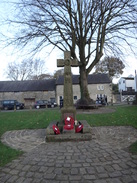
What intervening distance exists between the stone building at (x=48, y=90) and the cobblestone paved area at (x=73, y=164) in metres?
32.6

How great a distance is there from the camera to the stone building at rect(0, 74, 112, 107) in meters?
37.6

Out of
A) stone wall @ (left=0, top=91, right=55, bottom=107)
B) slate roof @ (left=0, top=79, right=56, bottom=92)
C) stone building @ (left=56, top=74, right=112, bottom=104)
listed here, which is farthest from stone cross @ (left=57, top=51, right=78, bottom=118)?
stone wall @ (left=0, top=91, right=55, bottom=107)

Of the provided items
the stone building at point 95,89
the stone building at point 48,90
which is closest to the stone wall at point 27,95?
the stone building at point 48,90

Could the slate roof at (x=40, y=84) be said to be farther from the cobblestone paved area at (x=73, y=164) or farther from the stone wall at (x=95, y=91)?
the cobblestone paved area at (x=73, y=164)

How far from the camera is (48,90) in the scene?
38281mm

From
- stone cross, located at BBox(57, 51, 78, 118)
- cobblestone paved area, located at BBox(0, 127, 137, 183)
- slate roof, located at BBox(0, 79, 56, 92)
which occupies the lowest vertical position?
cobblestone paved area, located at BBox(0, 127, 137, 183)

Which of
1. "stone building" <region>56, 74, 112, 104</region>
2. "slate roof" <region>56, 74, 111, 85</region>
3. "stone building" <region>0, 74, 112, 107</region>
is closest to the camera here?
"stone building" <region>56, 74, 112, 104</region>

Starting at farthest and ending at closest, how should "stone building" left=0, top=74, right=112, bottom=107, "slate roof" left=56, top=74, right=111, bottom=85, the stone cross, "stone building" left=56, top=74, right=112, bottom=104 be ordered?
"slate roof" left=56, top=74, right=111, bottom=85, "stone building" left=0, top=74, right=112, bottom=107, "stone building" left=56, top=74, right=112, bottom=104, the stone cross

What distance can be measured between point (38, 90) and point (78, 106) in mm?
24646

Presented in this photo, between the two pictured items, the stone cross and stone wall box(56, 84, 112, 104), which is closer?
the stone cross

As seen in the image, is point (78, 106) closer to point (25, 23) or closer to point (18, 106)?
point (25, 23)

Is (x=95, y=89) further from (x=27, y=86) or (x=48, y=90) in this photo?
(x=27, y=86)

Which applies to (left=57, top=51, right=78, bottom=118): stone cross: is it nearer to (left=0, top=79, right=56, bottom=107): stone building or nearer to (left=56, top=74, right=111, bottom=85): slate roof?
(left=56, top=74, right=111, bottom=85): slate roof

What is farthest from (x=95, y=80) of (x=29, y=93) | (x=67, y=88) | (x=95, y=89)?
(x=67, y=88)
